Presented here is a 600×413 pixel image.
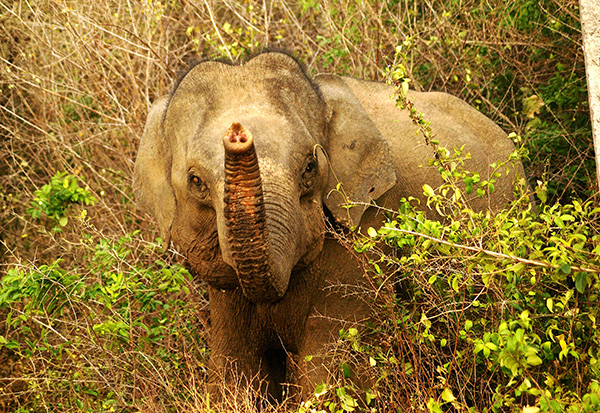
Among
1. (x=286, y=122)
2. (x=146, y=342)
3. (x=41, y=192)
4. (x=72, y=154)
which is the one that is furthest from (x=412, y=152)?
(x=72, y=154)

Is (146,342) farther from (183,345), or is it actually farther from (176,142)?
(176,142)

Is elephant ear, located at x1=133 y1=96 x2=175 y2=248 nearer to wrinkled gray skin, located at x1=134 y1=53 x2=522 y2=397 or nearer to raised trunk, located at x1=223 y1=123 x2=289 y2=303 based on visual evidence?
wrinkled gray skin, located at x1=134 y1=53 x2=522 y2=397

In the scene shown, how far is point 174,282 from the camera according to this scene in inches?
217

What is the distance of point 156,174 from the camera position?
16.2 feet

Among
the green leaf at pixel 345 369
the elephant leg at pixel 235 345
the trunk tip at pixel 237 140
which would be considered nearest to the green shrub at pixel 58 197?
the elephant leg at pixel 235 345

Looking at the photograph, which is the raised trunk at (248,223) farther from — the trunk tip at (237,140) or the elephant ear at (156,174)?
the elephant ear at (156,174)

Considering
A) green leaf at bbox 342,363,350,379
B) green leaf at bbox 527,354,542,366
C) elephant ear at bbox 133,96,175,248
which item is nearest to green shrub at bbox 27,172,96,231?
elephant ear at bbox 133,96,175,248

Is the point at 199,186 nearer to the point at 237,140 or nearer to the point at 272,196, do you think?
the point at 272,196

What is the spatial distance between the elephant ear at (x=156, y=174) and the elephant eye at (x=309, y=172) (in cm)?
73

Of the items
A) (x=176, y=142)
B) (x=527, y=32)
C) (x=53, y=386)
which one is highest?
(x=176, y=142)

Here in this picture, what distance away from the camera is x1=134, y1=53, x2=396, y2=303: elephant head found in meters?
3.98

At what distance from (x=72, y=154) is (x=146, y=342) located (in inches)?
96.8

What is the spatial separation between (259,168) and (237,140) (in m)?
0.36

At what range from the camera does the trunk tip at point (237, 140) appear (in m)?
3.53
